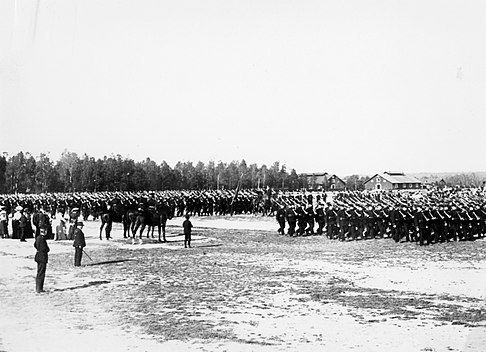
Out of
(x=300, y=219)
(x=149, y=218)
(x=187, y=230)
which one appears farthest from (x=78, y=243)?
(x=300, y=219)

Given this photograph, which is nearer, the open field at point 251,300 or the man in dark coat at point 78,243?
the open field at point 251,300

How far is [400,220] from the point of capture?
2269 centimetres

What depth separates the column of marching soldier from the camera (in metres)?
22.0

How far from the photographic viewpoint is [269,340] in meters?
9.12

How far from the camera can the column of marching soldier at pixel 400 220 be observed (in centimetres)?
2195

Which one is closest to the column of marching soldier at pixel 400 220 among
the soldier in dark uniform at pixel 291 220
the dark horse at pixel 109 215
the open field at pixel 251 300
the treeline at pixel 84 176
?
the soldier in dark uniform at pixel 291 220

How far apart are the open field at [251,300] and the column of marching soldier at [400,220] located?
3.47ft

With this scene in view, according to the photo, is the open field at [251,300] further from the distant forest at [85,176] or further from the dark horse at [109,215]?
the distant forest at [85,176]

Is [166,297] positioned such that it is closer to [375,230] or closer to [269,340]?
[269,340]

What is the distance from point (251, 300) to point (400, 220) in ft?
39.0

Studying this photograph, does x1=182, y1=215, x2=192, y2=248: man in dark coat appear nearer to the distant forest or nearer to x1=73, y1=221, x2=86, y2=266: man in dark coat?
x1=73, y1=221, x2=86, y2=266: man in dark coat

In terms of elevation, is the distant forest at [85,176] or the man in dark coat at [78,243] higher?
the distant forest at [85,176]

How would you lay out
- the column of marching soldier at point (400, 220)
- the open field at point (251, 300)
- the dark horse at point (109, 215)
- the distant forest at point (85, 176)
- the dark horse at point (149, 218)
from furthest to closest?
the distant forest at point (85, 176)
the dark horse at point (109, 215)
the dark horse at point (149, 218)
the column of marching soldier at point (400, 220)
the open field at point (251, 300)

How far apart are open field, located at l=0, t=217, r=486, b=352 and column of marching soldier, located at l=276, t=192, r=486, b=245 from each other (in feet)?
3.47
